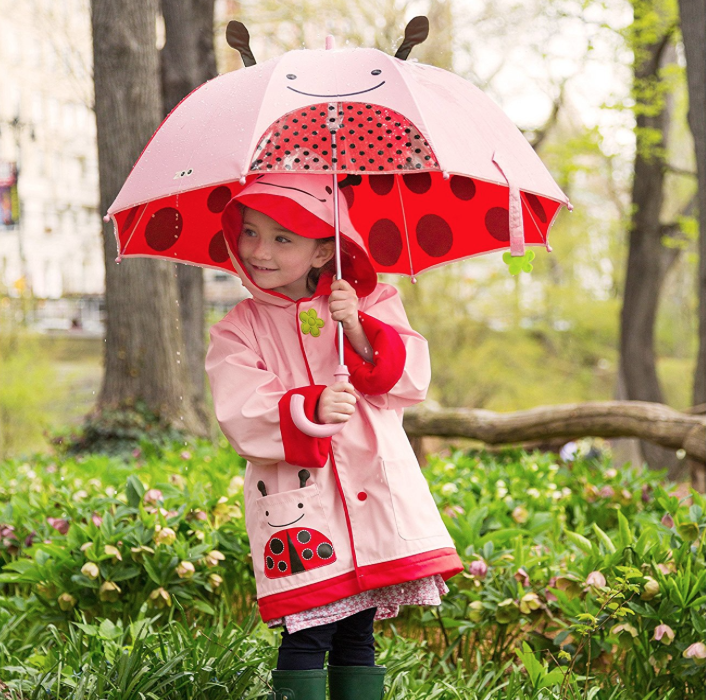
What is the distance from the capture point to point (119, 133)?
6.36 m

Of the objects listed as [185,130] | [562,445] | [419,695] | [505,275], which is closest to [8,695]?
[419,695]

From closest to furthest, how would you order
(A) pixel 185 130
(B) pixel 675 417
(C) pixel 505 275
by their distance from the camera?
1. (A) pixel 185 130
2. (B) pixel 675 417
3. (C) pixel 505 275

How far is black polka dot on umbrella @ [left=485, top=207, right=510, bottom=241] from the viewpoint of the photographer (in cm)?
263

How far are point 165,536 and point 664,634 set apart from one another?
70.6 inches

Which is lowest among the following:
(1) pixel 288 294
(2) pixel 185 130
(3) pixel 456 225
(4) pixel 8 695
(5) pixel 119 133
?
(4) pixel 8 695

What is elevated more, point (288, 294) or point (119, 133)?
point (119, 133)

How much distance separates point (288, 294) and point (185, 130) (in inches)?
20.9

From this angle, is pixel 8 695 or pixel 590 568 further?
pixel 590 568

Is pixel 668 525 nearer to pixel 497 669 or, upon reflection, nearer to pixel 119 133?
pixel 497 669

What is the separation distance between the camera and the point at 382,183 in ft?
8.92

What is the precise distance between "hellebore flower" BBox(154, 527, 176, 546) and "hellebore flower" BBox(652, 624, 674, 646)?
1751mm

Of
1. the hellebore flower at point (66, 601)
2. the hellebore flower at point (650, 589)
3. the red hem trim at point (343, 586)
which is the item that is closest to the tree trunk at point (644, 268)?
the hellebore flower at point (650, 589)

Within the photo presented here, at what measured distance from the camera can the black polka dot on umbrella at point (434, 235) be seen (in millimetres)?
2723

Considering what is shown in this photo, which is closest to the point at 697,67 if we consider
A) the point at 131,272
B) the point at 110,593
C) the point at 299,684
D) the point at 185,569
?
the point at 131,272
